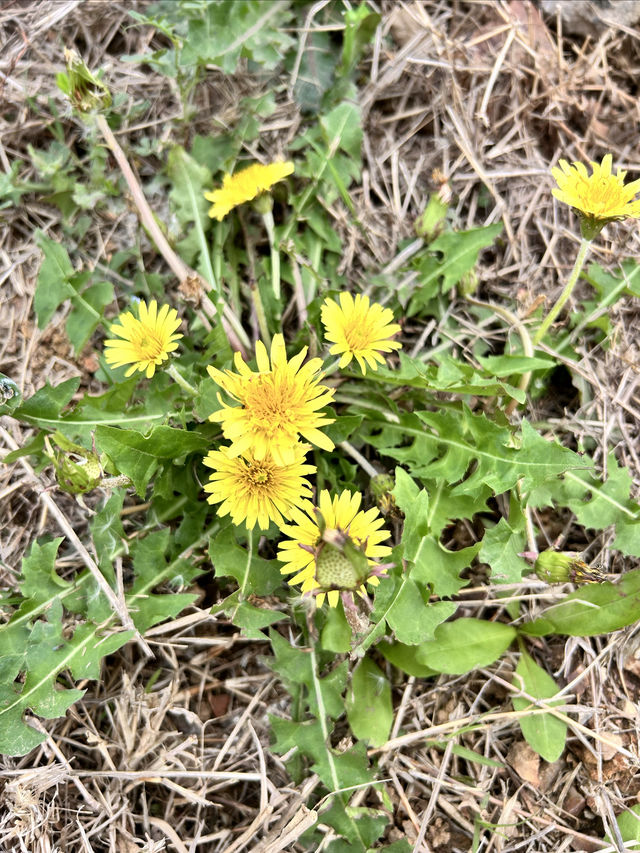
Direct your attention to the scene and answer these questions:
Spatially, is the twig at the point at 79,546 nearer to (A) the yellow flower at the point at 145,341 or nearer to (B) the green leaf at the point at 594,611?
(A) the yellow flower at the point at 145,341

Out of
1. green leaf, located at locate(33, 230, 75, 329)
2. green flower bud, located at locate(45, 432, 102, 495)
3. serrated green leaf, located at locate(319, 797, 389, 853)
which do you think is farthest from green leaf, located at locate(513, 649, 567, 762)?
green leaf, located at locate(33, 230, 75, 329)

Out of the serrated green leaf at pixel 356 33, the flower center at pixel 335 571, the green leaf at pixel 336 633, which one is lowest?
the green leaf at pixel 336 633

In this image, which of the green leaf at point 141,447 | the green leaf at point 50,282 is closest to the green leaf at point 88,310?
the green leaf at point 50,282

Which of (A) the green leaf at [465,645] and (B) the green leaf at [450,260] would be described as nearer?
(A) the green leaf at [465,645]

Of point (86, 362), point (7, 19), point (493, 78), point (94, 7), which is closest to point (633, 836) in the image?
point (86, 362)

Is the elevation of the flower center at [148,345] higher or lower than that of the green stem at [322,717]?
higher

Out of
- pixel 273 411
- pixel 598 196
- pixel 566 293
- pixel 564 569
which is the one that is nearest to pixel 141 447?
pixel 273 411

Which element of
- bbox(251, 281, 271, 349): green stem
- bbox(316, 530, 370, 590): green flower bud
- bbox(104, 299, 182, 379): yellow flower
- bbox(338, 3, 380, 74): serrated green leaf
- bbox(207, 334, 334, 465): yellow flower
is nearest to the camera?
bbox(316, 530, 370, 590): green flower bud

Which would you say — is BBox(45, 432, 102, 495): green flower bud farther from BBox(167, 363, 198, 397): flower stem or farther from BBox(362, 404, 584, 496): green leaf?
BBox(362, 404, 584, 496): green leaf
